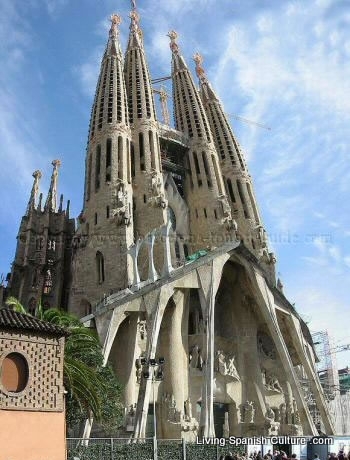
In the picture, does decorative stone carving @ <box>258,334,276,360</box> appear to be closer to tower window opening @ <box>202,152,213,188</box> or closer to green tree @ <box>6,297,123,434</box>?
tower window opening @ <box>202,152,213,188</box>

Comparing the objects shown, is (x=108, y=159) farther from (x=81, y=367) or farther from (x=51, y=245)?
(x=81, y=367)

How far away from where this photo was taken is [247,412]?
33.5 meters

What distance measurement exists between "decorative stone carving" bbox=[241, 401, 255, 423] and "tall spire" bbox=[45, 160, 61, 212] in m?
26.3

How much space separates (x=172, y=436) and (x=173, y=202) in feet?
79.9

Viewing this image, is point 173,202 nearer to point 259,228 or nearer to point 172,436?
point 259,228

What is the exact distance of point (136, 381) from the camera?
28281mm

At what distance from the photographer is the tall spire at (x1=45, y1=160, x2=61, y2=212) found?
4841cm

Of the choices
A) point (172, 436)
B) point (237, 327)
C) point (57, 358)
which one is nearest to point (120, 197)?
point (237, 327)

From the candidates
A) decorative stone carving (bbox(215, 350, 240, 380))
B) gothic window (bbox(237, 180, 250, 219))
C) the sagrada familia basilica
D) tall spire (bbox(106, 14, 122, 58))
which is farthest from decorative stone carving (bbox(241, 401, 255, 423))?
tall spire (bbox(106, 14, 122, 58))

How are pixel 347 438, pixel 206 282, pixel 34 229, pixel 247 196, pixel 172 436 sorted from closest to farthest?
pixel 347 438 < pixel 172 436 < pixel 206 282 < pixel 34 229 < pixel 247 196

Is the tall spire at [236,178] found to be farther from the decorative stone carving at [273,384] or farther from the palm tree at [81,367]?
the palm tree at [81,367]

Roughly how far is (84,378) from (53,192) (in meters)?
40.2

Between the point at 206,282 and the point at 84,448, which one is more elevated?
the point at 206,282

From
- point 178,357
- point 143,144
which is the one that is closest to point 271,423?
point 178,357
